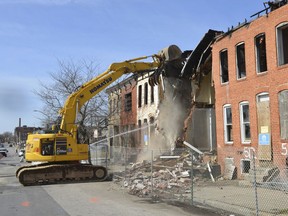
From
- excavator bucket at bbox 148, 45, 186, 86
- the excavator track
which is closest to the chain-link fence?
the excavator track

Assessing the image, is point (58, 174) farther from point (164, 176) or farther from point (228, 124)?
point (228, 124)

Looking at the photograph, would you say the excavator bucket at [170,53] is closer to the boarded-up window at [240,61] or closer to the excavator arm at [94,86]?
the excavator arm at [94,86]

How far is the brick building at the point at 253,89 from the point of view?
614 inches

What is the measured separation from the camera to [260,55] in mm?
17281

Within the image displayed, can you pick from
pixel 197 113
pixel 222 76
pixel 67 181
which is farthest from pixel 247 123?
pixel 67 181

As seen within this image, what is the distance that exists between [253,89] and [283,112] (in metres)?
2.18

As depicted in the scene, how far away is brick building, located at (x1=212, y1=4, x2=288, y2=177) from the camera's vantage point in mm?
15586

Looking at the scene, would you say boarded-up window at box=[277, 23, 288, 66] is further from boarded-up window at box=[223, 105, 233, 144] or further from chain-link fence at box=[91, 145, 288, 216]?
boarded-up window at box=[223, 105, 233, 144]

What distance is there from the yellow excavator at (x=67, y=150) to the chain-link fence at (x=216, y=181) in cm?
200

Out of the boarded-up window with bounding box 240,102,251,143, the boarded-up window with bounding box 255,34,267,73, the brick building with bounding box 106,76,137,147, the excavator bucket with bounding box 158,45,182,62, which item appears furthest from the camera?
the brick building with bounding box 106,76,137,147

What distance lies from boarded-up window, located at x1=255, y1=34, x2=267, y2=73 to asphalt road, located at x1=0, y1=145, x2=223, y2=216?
Answer: 797 cm

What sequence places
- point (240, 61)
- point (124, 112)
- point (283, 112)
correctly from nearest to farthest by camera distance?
point (283, 112) → point (240, 61) → point (124, 112)

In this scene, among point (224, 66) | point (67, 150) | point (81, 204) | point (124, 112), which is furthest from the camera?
point (124, 112)

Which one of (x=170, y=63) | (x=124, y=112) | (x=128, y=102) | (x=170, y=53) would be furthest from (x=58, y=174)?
(x=124, y=112)
